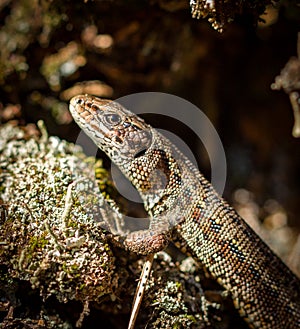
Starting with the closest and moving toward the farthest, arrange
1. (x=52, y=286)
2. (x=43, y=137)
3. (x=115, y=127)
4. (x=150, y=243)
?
(x=52, y=286) → (x=150, y=243) → (x=115, y=127) → (x=43, y=137)

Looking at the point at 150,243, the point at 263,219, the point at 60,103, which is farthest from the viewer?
the point at 263,219

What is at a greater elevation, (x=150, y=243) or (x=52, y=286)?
(x=150, y=243)

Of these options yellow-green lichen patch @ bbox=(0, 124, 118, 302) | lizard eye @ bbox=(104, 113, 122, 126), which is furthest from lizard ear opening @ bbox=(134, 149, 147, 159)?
yellow-green lichen patch @ bbox=(0, 124, 118, 302)

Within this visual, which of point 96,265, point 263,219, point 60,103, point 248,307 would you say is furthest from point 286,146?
point 96,265

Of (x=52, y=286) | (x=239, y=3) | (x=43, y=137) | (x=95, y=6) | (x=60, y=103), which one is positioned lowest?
(x=52, y=286)

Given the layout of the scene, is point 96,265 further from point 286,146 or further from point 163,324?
point 286,146

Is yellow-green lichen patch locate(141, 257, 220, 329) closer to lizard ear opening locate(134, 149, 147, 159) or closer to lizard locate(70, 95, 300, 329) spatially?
lizard locate(70, 95, 300, 329)

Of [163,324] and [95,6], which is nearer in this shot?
[163,324]

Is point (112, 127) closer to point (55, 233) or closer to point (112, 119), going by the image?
point (112, 119)

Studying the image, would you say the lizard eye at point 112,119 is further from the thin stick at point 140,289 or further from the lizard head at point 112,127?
the thin stick at point 140,289
